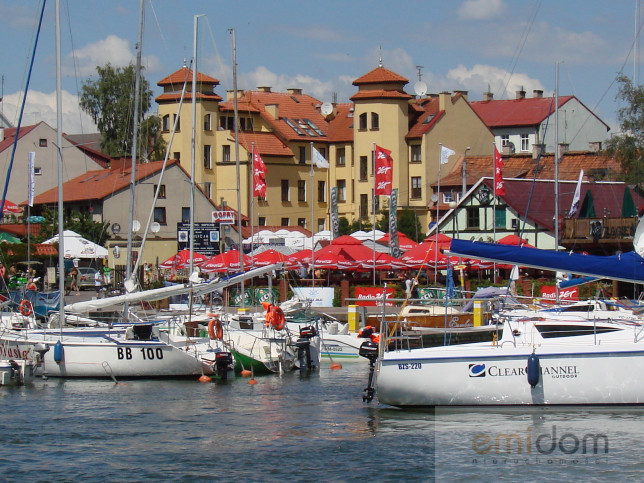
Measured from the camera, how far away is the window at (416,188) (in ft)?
273

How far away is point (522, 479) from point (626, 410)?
14.5ft

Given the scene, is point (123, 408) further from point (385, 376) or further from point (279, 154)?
point (279, 154)

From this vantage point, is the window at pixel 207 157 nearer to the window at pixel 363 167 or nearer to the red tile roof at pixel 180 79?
the red tile roof at pixel 180 79

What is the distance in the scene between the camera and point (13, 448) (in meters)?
21.3

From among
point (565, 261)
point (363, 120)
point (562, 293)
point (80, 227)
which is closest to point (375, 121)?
point (363, 120)

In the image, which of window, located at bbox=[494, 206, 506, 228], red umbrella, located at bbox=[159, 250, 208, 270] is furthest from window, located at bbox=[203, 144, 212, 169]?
window, located at bbox=[494, 206, 506, 228]

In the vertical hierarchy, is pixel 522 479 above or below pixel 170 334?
below

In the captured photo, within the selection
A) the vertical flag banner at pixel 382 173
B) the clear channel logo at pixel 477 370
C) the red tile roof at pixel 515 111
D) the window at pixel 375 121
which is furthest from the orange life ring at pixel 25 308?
the red tile roof at pixel 515 111

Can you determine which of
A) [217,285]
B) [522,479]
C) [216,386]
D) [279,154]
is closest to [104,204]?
[279,154]

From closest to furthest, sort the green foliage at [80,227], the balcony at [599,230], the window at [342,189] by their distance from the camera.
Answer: the balcony at [599,230]
the green foliage at [80,227]
the window at [342,189]

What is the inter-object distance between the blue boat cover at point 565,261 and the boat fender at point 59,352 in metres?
13.1

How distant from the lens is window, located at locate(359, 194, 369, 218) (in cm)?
8404

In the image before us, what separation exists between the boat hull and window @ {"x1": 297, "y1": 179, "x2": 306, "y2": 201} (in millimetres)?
65585

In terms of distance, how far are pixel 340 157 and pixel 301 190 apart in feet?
13.5
